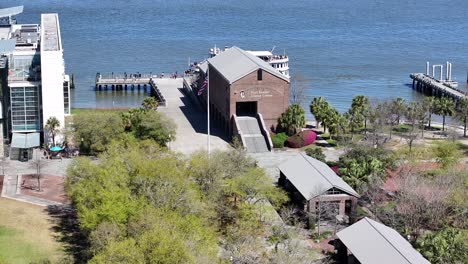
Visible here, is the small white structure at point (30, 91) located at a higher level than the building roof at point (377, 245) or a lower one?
higher

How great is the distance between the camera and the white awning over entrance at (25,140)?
75.6 m

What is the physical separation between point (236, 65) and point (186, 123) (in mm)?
9052

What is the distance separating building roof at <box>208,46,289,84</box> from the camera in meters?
84.3

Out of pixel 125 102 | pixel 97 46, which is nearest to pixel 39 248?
pixel 125 102

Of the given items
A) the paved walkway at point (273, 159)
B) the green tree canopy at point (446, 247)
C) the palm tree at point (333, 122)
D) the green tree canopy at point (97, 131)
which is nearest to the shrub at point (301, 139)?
the paved walkway at point (273, 159)

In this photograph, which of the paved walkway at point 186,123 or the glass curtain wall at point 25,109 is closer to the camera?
the glass curtain wall at point 25,109

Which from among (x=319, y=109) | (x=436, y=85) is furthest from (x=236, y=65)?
(x=436, y=85)

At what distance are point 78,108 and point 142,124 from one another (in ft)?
120

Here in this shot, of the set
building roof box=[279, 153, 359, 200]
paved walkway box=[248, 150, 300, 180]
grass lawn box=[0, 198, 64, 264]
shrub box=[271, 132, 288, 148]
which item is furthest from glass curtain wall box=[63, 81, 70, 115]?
building roof box=[279, 153, 359, 200]

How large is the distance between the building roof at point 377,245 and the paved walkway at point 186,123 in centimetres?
2694

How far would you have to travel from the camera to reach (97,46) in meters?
155

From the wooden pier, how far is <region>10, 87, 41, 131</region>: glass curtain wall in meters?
57.9

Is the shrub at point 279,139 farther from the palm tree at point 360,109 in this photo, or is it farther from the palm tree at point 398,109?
the palm tree at point 398,109

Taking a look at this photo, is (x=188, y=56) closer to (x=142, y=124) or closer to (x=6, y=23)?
(x=6, y=23)
